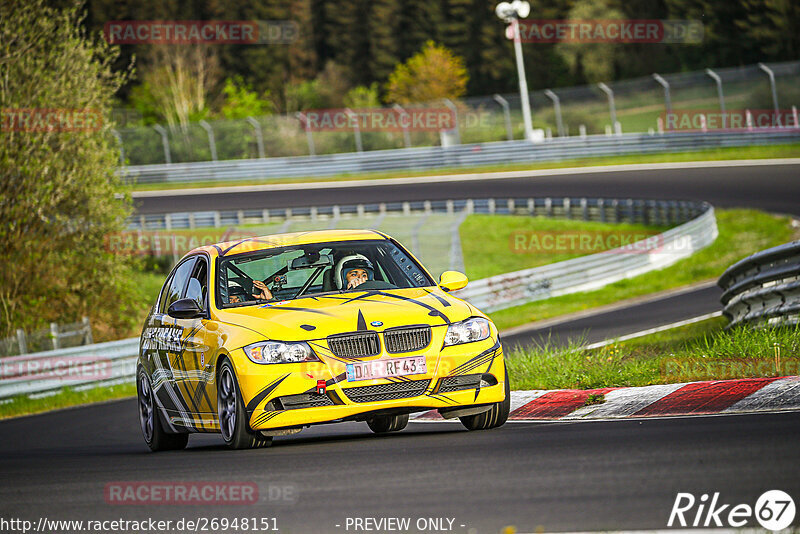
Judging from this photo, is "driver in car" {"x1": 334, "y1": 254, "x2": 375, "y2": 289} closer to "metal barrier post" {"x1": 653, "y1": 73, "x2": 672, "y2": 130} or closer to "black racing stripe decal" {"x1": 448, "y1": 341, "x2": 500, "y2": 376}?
"black racing stripe decal" {"x1": 448, "y1": 341, "x2": 500, "y2": 376}

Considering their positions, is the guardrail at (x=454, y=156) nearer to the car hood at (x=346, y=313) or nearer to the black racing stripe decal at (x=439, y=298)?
the black racing stripe decal at (x=439, y=298)

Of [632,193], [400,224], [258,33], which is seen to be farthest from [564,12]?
[400,224]

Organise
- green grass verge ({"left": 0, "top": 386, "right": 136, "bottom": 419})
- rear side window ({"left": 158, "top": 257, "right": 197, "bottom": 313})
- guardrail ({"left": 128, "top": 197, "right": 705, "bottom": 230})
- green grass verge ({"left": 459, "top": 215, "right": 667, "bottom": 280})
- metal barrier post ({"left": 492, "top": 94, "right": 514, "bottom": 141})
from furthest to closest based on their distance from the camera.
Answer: metal barrier post ({"left": 492, "top": 94, "right": 514, "bottom": 141}), guardrail ({"left": 128, "top": 197, "right": 705, "bottom": 230}), green grass verge ({"left": 459, "top": 215, "right": 667, "bottom": 280}), green grass verge ({"left": 0, "top": 386, "right": 136, "bottom": 419}), rear side window ({"left": 158, "top": 257, "right": 197, "bottom": 313})

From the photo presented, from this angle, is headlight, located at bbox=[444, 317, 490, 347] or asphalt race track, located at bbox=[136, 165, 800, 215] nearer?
headlight, located at bbox=[444, 317, 490, 347]

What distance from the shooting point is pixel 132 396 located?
2038 centimetres

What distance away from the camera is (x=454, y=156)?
5209 cm

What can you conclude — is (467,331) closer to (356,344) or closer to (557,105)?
(356,344)

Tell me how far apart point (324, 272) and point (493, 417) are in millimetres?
1810

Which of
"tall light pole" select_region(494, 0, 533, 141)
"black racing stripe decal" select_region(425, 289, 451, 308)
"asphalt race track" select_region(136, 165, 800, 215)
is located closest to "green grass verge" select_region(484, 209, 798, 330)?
"asphalt race track" select_region(136, 165, 800, 215)

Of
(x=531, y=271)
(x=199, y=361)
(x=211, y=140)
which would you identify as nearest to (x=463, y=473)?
(x=199, y=361)

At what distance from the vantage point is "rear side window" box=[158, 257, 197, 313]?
10281 millimetres

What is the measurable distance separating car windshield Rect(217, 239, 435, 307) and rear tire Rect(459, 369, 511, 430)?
123 centimetres

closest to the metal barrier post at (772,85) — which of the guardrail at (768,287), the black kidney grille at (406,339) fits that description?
the guardrail at (768,287)

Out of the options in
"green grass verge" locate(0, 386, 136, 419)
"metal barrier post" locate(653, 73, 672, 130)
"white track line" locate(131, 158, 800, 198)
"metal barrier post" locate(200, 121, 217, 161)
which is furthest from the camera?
"metal barrier post" locate(200, 121, 217, 161)
